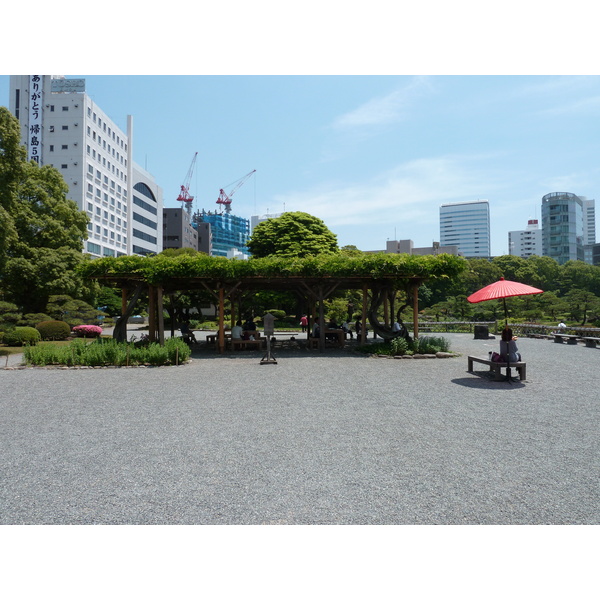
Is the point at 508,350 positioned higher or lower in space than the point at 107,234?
lower

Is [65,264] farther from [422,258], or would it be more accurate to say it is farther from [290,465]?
[290,465]

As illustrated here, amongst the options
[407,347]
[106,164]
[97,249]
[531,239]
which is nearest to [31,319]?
[407,347]

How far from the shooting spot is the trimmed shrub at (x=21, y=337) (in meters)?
20.8

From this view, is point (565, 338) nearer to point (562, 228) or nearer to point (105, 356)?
point (105, 356)

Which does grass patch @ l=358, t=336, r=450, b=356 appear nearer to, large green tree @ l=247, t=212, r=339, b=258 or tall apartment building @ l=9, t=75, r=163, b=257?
large green tree @ l=247, t=212, r=339, b=258

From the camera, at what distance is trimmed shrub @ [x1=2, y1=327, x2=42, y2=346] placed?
68.1 ft

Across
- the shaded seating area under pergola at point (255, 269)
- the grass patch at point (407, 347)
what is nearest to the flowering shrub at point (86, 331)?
the shaded seating area under pergola at point (255, 269)

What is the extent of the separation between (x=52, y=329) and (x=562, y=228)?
443 feet

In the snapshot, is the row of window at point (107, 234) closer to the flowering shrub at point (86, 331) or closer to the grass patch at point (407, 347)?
the flowering shrub at point (86, 331)

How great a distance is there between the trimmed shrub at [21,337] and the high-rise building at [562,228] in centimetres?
13011

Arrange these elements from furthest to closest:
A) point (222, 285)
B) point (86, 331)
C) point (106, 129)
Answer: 1. point (106, 129)
2. point (86, 331)
3. point (222, 285)

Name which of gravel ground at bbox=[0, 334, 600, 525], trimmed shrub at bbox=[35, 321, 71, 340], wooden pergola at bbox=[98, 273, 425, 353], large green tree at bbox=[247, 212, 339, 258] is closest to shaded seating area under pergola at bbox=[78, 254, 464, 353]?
wooden pergola at bbox=[98, 273, 425, 353]

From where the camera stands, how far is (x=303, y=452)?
545cm

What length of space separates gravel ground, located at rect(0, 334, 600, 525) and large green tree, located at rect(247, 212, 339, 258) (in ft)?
79.5
